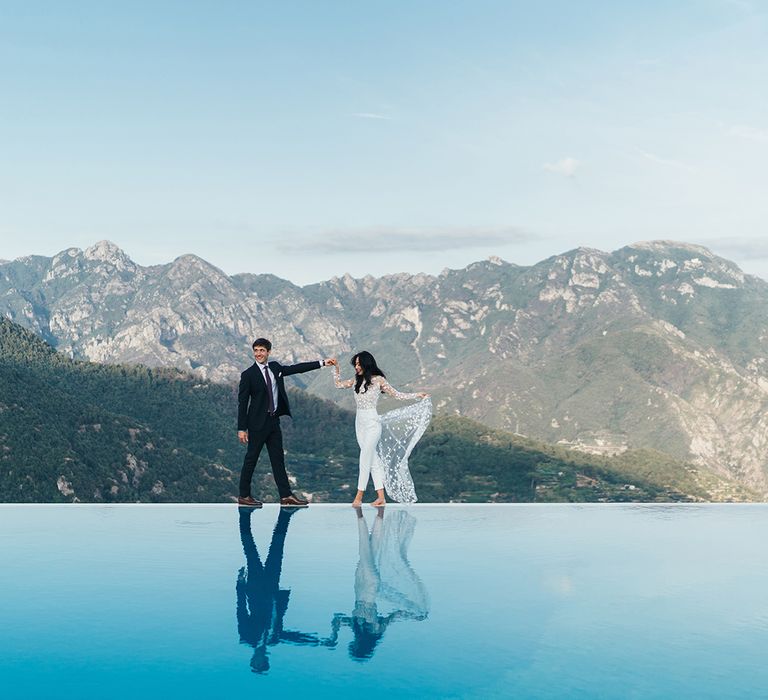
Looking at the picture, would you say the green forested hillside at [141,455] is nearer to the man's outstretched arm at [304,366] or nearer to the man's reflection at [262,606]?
the man's outstretched arm at [304,366]

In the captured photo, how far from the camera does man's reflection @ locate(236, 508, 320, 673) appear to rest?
6461 millimetres

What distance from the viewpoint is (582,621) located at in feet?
23.8

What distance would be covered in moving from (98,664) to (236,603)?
6.49ft

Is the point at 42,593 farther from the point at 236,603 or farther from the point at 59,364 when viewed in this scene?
the point at 59,364

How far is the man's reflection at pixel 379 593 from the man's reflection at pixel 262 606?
1.34ft

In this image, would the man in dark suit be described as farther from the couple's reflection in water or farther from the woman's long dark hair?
the couple's reflection in water

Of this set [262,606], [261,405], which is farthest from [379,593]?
[261,405]

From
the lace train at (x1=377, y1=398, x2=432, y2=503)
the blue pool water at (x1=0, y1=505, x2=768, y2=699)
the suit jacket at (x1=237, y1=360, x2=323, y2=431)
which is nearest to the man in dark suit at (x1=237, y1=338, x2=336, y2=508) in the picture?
the suit jacket at (x1=237, y1=360, x2=323, y2=431)

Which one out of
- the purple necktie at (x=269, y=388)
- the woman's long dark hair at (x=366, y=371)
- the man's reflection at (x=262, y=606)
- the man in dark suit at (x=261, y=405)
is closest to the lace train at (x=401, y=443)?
the woman's long dark hair at (x=366, y=371)

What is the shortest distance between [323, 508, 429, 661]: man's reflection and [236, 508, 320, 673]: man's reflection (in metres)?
0.41

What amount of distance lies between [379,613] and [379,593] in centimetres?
87

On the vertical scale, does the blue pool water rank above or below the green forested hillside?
above

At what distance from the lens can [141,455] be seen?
434ft

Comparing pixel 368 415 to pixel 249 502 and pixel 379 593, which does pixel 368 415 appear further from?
pixel 379 593
